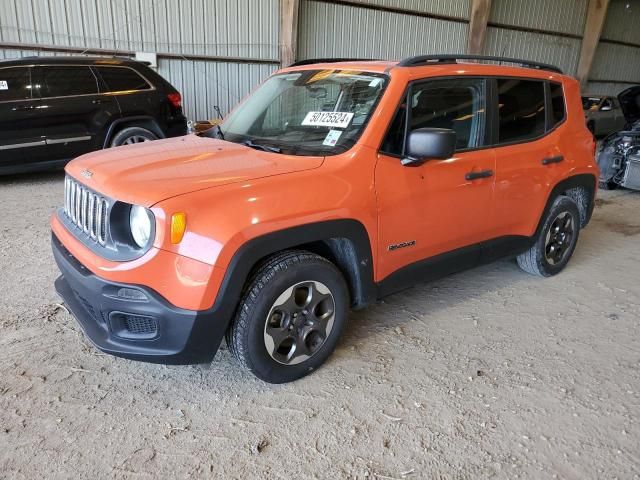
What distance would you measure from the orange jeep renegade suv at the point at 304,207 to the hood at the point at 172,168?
11 mm

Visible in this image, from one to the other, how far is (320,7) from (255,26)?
5.66 feet

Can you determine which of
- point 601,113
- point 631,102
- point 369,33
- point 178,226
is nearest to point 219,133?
point 178,226

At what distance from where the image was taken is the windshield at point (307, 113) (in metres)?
2.89

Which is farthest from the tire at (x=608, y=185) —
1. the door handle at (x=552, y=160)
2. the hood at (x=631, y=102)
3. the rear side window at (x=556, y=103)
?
the door handle at (x=552, y=160)

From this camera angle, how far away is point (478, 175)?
3.31 m

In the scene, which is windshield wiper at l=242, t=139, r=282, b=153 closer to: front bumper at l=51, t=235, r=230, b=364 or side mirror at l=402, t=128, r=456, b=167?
side mirror at l=402, t=128, r=456, b=167

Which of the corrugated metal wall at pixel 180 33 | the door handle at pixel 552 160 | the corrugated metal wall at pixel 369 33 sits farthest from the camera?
the corrugated metal wall at pixel 369 33

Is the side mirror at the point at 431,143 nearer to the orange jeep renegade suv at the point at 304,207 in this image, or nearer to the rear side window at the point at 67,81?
the orange jeep renegade suv at the point at 304,207

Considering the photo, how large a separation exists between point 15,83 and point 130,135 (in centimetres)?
155

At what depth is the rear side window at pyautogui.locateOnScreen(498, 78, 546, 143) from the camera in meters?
3.54

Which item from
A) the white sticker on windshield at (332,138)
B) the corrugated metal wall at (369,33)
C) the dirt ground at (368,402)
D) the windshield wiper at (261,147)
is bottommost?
the dirt ground at (368,402)

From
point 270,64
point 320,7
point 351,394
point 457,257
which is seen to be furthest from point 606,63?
point 351,394

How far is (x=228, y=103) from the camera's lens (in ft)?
37.5

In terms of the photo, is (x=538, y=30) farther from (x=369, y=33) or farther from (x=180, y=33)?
(x=180, y=33)
